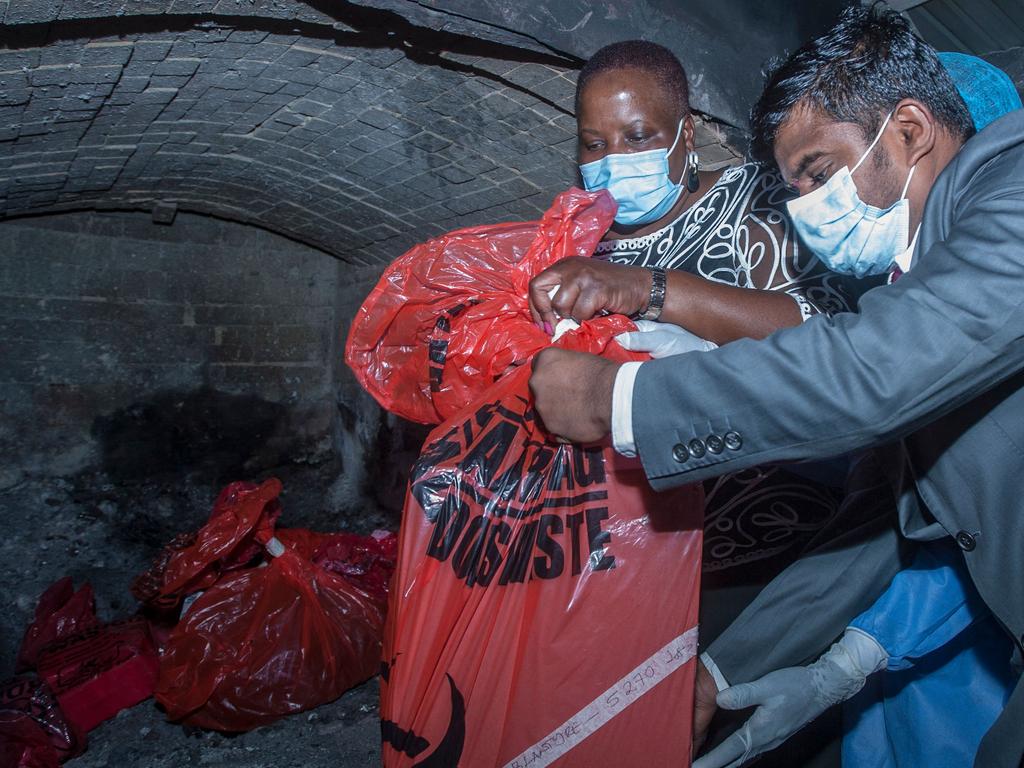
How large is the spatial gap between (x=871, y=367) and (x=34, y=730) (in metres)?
3.11

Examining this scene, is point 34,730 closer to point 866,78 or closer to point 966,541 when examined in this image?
point 966,541

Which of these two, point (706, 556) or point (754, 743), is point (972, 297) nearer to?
point (706, 556)

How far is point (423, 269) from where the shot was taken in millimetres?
1536

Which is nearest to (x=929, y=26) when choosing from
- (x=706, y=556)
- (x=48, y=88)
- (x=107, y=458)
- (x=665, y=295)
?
(x=665, y=295)

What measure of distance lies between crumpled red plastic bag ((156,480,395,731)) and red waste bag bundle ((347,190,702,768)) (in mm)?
1565

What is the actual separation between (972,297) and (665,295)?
0.59 m

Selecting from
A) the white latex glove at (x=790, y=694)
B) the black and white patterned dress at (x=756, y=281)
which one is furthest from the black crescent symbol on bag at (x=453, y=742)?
the black and white patterned dress at (x=756, y=281)

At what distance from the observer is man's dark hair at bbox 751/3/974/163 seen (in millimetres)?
1123

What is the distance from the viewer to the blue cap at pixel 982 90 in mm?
1201

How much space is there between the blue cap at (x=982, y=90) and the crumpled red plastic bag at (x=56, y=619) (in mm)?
3956

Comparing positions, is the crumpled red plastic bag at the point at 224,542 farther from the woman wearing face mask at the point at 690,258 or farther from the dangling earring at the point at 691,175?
the dangling earring at the point at 691,175

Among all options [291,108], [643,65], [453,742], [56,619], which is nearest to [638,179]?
[643,65]

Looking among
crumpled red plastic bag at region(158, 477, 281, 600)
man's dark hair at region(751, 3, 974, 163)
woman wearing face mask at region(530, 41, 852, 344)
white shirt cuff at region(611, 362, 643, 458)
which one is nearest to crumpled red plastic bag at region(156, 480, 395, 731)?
crumpled red plastic bag at region(158, 477, 281, 600)

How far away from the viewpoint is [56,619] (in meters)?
3.18
